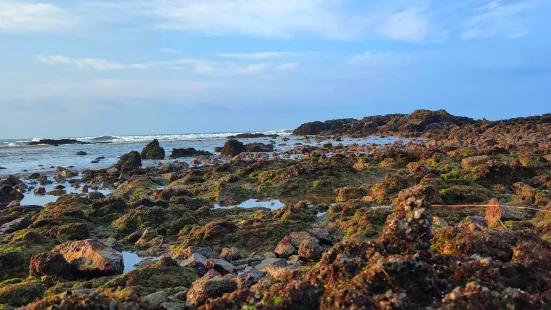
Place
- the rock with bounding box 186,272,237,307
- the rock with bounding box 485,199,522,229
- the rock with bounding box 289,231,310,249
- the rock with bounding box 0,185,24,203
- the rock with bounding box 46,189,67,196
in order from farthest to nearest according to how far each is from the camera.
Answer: the rock with bounding box 46,189,67,196, the rock with bounding box 0,185,24,203, the rock with bounding box 485,199,522,229, the rock with bounding box 289,231,310,249, the rock with bounding box 186,272,237,307

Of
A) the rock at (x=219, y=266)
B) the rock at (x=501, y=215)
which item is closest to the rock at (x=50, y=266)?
the rock at (x=219, y=266)

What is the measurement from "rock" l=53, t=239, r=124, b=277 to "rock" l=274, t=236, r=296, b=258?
234cm

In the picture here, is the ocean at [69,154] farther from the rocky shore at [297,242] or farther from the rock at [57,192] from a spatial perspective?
the rocky shore at [297,242]

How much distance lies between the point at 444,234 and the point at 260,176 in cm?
Result: 1058

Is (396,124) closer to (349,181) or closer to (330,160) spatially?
(330,160)

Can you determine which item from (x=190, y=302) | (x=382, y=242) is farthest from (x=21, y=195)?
(x=382, y=242)

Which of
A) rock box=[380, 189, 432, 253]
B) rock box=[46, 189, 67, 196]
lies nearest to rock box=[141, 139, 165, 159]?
rock box=[46, 189, 67, 196]

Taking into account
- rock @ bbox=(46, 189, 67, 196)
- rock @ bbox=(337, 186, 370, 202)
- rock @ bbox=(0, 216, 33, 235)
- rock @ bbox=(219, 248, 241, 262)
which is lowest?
rock @ bbox=(46, 189, 67, 196)

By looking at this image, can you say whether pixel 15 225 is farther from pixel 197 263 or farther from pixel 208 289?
pixel 208 289

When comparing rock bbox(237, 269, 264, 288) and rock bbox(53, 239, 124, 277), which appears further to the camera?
rock bbox(53, 239, 124, 277)

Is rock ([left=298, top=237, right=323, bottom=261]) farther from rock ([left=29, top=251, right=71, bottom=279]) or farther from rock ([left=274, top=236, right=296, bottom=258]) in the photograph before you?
rock ([left=29, top=251, right=71, bottom=279])

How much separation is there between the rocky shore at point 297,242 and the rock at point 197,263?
3 cm

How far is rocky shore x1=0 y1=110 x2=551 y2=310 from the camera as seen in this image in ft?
10.5

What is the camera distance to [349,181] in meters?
13.6
